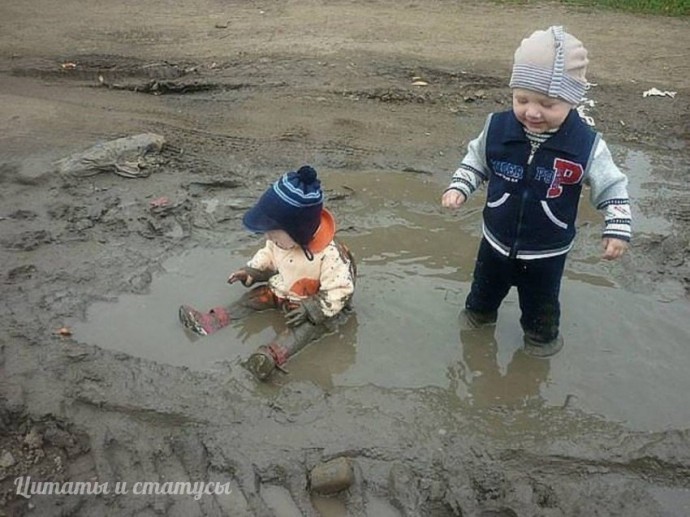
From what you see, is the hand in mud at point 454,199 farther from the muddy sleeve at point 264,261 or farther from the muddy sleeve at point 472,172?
the muddy sleeve at point 264,261

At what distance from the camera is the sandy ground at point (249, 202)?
10.3 ft

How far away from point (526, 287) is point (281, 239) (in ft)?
4.10

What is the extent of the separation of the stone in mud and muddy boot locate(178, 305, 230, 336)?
46.5 inches

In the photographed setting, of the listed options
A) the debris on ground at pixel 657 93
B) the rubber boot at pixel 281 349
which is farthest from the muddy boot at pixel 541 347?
the debris on ground at pixel 657 93

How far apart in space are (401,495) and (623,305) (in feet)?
6.54

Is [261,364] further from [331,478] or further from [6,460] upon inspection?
[6,460]

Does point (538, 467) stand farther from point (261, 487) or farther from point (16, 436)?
point (16, 436)

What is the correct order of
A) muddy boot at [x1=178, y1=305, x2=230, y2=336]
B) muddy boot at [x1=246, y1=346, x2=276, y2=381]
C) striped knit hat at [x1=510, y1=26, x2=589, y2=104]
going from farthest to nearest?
muddy boot at [x1=178, y1=305, x2=230, y2=336] → muddy boot at [x1=246, y1=346, x2=276, y2=381] → striped knit hat at [x1=510, y1=26, x2=589, y2=104]

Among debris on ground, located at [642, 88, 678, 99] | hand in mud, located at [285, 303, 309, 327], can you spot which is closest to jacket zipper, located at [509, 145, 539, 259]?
hand in mud, located at [285, 303, 309, 327]

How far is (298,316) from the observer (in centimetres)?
385

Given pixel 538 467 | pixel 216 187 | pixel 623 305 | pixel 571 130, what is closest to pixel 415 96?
pixel 216 187

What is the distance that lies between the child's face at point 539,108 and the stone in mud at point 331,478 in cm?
163

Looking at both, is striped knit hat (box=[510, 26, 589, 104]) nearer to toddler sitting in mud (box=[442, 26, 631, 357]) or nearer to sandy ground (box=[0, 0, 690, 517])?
toddler sitting in mud (box=[442, 26, 631, 357])

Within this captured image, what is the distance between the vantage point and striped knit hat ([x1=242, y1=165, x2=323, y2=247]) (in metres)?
3.65
